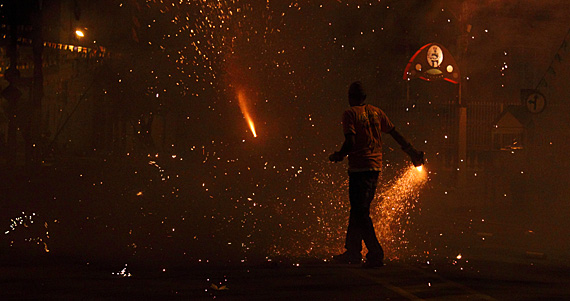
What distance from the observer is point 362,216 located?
5.55m

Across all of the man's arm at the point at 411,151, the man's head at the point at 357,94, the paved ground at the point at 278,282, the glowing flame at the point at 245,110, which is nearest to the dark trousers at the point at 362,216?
the paved ground at the point at 278,282

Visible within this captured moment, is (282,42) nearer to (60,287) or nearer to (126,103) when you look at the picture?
(126,103)

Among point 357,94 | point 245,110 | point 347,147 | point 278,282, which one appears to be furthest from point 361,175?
point 245,110

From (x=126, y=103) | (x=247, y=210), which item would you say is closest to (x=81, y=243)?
(x=247, y=210)

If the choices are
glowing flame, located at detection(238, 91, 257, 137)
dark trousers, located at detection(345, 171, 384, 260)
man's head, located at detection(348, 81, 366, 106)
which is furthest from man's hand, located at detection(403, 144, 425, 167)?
glowing flame, located at detection(238, 91, 257, 137)

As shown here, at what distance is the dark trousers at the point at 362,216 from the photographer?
551 centimetres

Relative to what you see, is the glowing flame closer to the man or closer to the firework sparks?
the firework sparks

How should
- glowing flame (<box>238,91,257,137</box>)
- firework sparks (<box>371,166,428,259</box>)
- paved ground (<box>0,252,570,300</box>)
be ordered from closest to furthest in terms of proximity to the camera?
paved ground (<box>0,252,570,300</box>) → firework sparks (<box>371,166,428,259</box>) → glowing flame (<box>238,91,257,137</box>)

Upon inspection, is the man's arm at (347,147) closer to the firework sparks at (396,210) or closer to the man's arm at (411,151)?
the man's arm at (411,151)

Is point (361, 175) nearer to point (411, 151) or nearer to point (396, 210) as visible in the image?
point (411, 151)

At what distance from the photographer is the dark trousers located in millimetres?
5512

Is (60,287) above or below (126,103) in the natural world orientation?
below

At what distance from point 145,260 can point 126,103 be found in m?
22.9

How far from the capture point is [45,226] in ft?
26.5
